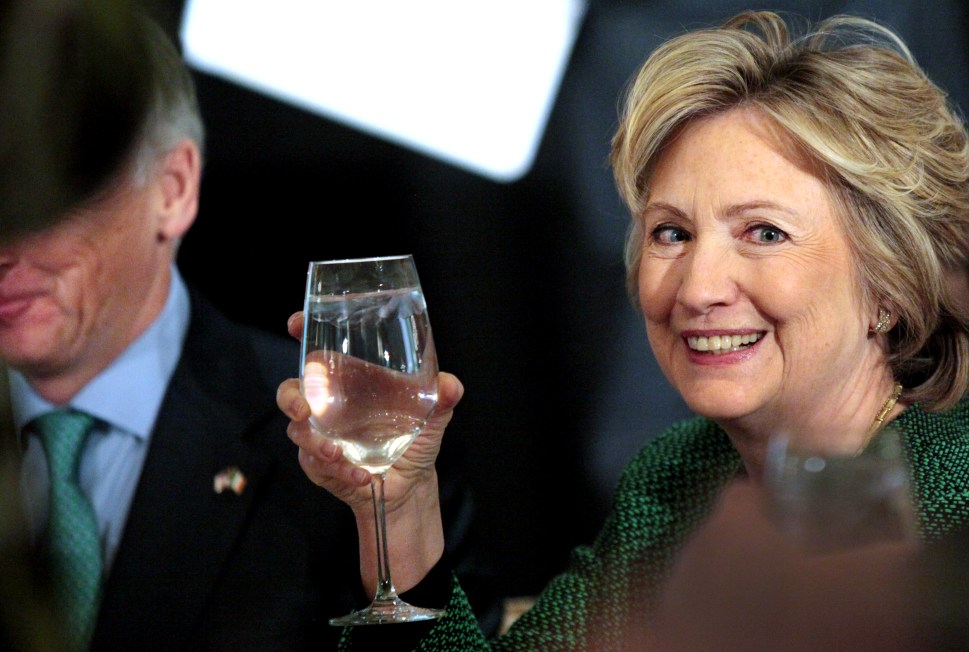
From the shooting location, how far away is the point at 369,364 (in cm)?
104

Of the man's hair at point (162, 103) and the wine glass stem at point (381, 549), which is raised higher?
the man's hair at point (162, 103)

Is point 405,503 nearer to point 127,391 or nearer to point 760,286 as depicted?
point 760,286

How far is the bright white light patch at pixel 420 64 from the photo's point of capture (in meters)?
1.88

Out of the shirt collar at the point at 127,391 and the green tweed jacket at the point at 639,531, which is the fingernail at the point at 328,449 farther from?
the shirt collar at the point at 127,391

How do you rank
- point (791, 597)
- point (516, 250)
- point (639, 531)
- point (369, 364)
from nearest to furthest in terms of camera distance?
point (791, 597)
point (369, 364)
point (639, 531)
point (516, 250)

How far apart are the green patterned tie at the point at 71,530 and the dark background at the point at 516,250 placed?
0.33 metres

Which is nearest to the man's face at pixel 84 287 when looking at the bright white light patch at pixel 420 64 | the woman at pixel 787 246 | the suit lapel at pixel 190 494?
the suit lapel at pixel 190 494

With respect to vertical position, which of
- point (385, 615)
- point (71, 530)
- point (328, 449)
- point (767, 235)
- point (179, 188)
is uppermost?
point (767, 235)

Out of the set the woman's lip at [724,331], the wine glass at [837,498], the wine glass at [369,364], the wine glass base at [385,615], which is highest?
the woman's lip at [724,331]

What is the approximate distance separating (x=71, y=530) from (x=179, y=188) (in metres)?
0.58

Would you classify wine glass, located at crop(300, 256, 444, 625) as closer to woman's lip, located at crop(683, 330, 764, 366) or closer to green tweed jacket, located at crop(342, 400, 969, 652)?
green tweed jacket, located at crop(342, 400, 969, 652)

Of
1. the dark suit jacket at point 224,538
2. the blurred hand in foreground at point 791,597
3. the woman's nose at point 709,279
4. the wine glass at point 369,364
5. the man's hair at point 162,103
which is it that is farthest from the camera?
the man's hair at point 162,103

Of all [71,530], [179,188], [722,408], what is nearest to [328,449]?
[722,408]

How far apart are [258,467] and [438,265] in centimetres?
48
